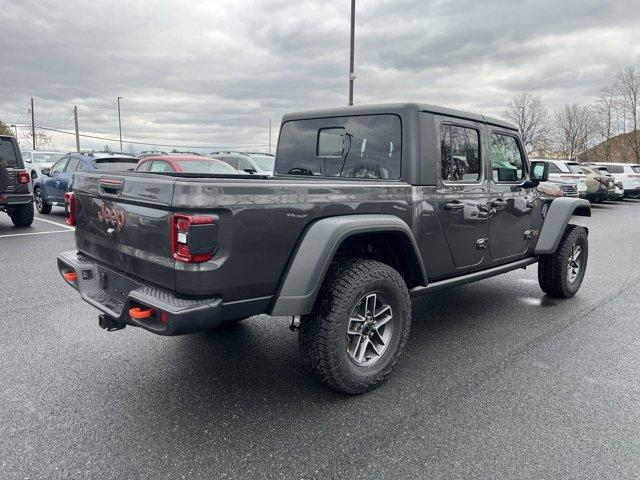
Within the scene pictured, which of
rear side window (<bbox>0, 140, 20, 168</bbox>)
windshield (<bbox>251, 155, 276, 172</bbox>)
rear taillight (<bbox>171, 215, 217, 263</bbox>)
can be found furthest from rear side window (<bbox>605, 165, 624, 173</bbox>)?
rear taillight (<bbox>171, 215, 217, 263</bbox>)

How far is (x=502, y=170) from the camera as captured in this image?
4.33m

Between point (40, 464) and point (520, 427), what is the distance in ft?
8.14

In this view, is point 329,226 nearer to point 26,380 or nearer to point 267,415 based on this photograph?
point 267,415

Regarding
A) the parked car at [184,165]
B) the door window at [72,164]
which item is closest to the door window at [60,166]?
the door window at [72,164]

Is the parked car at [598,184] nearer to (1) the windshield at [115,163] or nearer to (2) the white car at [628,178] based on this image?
(2) the white car at [628,178]

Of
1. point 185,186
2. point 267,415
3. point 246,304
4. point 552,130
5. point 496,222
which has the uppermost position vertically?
point 552,130

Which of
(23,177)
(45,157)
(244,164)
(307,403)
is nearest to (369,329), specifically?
(307,403)

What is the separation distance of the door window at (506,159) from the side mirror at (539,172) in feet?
0.31

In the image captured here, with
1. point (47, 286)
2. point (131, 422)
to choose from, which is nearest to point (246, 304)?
point (131, 422)

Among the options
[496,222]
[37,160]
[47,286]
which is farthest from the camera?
[37,160]

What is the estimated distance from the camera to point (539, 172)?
4613 millimetres

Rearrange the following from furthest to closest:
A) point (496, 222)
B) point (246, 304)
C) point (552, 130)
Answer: point (552, 130), point (496, 222), point (246, 304)

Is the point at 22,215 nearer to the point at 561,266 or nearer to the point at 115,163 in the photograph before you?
the point at 115,163

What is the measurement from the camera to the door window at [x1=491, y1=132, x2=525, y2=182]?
4254mm
